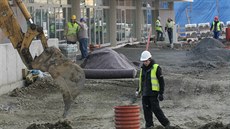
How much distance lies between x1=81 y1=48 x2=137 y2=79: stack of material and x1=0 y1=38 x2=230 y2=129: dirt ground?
0.35 metres

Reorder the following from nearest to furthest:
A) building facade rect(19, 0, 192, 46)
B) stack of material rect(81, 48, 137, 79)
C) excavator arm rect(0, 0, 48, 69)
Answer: excavator arm rect(0, 0, 48, 69)
stack of material rect(81, 48, 137, 79)
building facade rect(19, 0, 192, 46)

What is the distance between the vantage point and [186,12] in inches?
2362

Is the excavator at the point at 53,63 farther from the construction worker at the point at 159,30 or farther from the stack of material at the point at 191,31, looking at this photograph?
the stack of material at the point at 191,31

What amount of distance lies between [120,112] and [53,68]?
1.47 meters

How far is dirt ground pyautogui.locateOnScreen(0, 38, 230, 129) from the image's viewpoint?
11.4 metres

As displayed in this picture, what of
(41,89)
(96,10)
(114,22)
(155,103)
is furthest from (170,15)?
(155,103)

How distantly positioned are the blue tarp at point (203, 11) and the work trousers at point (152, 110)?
165 feet

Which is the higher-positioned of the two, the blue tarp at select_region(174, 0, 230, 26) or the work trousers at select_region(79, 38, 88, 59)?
the blue tarp at select_region(174, 0, 230, 26)

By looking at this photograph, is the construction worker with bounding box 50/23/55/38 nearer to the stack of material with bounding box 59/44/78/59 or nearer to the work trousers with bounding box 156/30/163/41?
the stack of material with bounding box 59/44/78/59

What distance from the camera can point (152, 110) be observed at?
400 inches

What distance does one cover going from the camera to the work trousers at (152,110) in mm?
10086

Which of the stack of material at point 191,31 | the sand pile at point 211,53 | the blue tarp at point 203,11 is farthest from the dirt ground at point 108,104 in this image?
the blue tarp at point 203,11

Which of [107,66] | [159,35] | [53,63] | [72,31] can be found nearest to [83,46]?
[72,31]

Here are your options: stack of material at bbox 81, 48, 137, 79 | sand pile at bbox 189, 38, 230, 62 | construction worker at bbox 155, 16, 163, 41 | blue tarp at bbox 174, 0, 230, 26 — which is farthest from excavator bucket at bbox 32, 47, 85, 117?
blue tarp at bbox 174, 0, 230, 26
